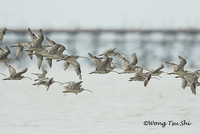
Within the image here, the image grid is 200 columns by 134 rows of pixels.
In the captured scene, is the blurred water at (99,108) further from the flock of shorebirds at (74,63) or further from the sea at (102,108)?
the flock of shorebirds at (74,63)

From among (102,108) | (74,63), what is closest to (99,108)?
(102,108)

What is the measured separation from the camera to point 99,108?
893 inches

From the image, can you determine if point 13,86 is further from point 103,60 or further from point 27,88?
point 103,60

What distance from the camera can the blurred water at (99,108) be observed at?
18.0 meters

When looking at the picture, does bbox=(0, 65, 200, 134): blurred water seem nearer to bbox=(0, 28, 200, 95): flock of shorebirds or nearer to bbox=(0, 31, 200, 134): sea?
bbox=(0, 31, 200, 134): sea

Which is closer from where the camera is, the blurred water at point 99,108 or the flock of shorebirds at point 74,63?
the flock of shorebirds at point 74,63

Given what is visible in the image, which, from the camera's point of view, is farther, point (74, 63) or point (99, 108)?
point (99, 108)

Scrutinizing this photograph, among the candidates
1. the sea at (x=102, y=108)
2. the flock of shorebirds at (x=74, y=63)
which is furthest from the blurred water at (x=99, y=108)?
the flock of shorebirds at (x=74, y=63)

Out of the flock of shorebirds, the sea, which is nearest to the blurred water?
the sea

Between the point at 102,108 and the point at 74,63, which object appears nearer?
the point at 74,63

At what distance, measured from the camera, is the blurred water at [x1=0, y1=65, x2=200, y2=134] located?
17953mm

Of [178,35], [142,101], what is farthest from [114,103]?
[178,35]

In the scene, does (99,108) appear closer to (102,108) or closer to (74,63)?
(102,108)

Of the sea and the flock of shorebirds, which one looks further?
the sea
